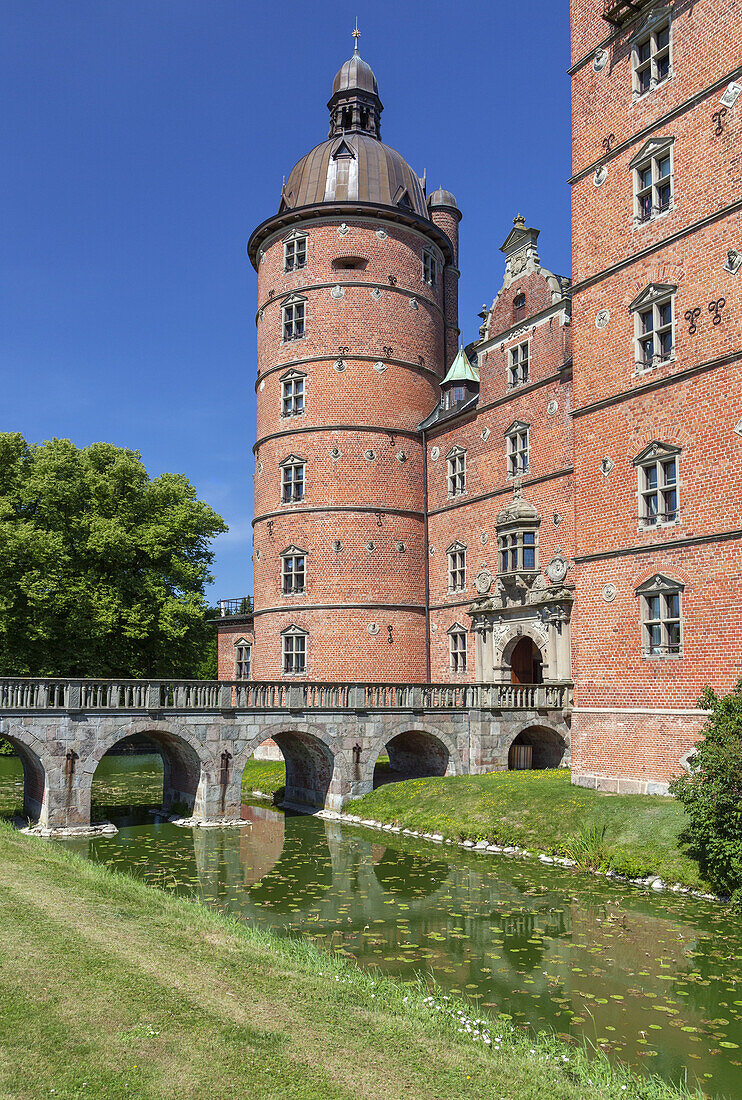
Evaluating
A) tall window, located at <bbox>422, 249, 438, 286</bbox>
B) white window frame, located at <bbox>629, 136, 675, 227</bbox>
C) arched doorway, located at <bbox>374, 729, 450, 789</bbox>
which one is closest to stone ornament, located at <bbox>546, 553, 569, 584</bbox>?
arched doorway, located at <bbox>374, 729, 450, 789</bbox>

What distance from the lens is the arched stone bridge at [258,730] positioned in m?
21.8

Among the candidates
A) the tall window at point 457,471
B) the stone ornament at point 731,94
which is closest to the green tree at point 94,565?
the tall window at point 457,471

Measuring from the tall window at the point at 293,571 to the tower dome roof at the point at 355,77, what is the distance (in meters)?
22.3

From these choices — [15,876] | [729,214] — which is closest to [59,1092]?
[15,876]

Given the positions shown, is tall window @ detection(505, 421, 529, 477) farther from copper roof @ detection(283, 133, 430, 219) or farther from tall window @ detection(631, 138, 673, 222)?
copper roof @ detection(283, 133, 430, 219)

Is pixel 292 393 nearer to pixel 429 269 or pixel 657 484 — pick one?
pixel 429 269

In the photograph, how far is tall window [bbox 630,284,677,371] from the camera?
2119 cm

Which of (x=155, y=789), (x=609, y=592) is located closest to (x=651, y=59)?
(x=609, y=592)

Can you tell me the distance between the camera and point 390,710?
26.6m

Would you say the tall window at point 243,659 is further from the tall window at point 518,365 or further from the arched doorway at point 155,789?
the tall window at point 518,365

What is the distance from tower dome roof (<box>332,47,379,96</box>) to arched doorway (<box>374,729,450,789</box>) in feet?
98.0

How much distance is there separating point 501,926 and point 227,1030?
24.2ft

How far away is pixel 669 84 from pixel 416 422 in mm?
16747

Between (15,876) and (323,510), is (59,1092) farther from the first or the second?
(323,510)
